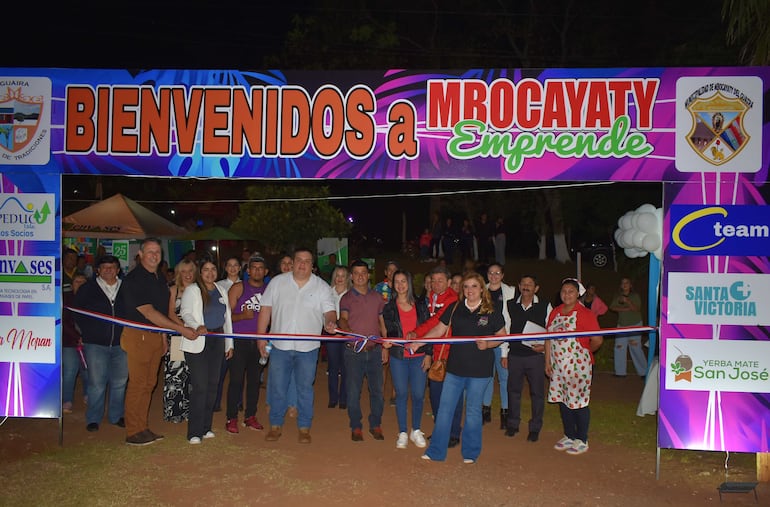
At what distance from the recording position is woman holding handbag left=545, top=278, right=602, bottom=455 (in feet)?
23.4

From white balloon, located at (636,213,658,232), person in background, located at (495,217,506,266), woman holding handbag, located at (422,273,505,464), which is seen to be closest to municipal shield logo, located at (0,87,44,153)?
woman holding handbag, located at (422,273,505,464)

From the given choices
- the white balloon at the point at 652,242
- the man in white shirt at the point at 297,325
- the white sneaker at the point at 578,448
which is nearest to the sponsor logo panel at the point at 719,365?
the white sneaker at the point at 578,448

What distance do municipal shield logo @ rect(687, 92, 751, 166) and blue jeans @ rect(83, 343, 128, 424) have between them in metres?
6.19

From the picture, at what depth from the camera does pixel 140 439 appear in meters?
7.25

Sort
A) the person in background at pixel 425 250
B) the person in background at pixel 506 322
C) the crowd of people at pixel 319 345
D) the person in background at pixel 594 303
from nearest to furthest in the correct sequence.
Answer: the crowd of people at pixel 319 345 < the person in background at pixel 506 322 < the person in background at pixel 594 303 < the person in background at pixel 425 250

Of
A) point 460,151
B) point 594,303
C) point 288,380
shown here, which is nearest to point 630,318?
point 594,303

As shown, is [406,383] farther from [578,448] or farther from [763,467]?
[763,467]

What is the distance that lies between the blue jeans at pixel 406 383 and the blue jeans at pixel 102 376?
302cm

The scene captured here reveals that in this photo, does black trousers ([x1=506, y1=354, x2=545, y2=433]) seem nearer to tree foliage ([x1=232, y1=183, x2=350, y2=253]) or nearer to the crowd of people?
the crowd of people

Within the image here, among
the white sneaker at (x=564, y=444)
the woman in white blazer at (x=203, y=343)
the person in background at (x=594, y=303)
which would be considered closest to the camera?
the woman in white blazer at (x=203, y=343)

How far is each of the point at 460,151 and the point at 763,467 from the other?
400 cm

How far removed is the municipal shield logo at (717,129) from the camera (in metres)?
6.36

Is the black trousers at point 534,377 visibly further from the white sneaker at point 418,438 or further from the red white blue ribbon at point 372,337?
Result: the white sneaker at point 418,438

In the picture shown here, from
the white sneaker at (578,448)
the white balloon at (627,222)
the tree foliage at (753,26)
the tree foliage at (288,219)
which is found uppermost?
the tree foliage at (753,26)
